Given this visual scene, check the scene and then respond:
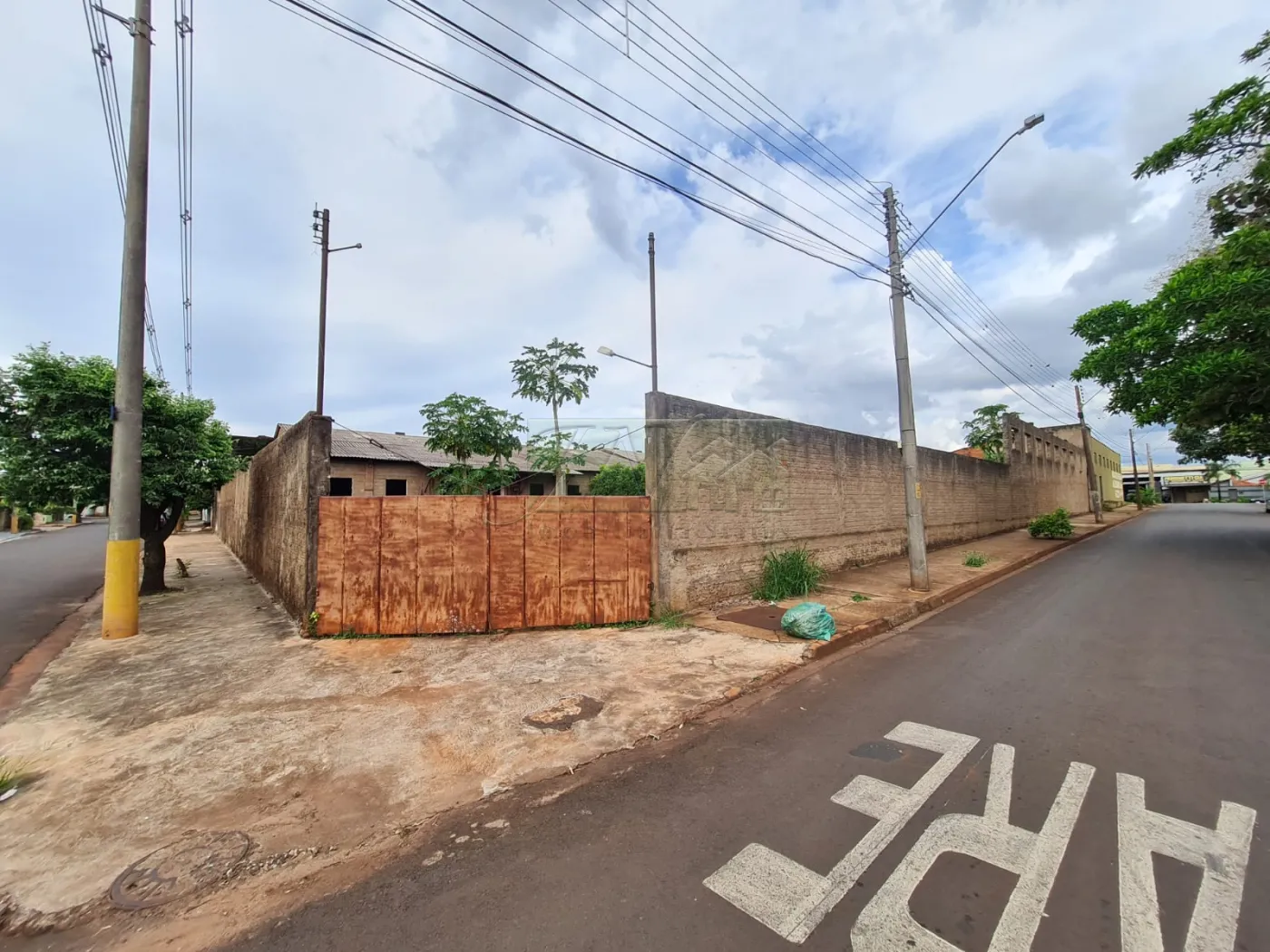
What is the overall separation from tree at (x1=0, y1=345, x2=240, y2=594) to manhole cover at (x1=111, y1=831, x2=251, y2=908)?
8.06 meters

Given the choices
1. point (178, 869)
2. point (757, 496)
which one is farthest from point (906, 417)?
point (178, 869)

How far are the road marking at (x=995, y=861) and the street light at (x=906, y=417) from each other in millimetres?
6025

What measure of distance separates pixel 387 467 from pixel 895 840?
20993 mm

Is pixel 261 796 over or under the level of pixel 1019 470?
under

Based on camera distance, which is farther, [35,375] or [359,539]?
[35,375]

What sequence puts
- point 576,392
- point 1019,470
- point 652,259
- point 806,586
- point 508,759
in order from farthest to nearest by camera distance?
1. point 1019,470
2. point 652,259
3. point 576,392
4. point 806,586
5. point 508,759

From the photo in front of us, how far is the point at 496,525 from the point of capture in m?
6.93

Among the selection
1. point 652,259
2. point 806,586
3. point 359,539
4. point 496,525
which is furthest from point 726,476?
point 652,259

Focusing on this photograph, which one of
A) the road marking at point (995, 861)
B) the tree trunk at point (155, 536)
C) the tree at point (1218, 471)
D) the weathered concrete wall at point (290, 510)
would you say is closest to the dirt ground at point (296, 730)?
the weathered concrete wall at point (290, 510)

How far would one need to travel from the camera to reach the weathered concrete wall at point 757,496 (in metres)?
7.63

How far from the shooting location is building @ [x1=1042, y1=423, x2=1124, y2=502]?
40906 millimetres

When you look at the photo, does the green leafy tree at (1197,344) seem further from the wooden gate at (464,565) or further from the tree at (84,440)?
the tree at (84,440)

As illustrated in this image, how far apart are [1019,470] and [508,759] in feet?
84.4

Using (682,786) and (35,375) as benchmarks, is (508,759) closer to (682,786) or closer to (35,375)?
(682,786)
